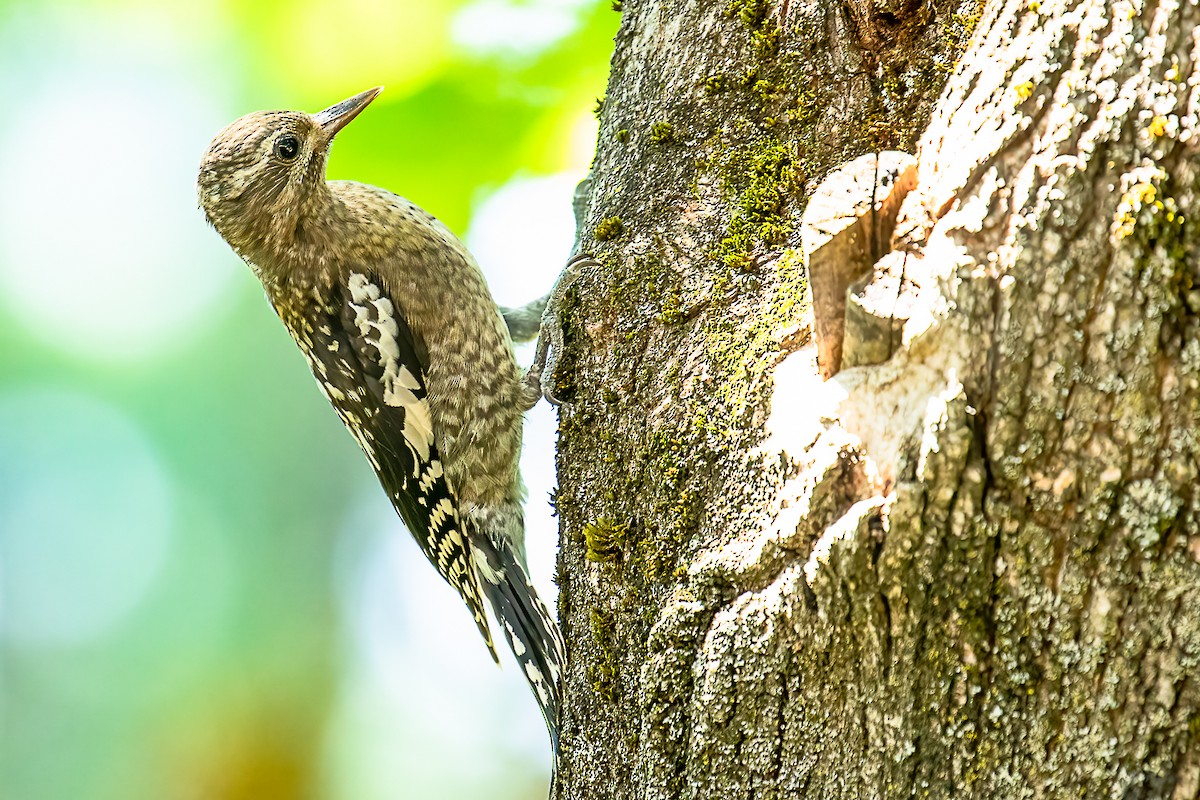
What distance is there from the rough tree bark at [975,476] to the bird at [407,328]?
157cm

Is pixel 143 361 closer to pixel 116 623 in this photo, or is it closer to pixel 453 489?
pixel 116 623

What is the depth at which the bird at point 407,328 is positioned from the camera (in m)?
3.06

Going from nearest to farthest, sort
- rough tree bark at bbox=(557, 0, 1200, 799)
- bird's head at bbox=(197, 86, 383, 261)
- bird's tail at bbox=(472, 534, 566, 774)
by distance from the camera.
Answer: rough tree bark at bbox=(557, 0, 1200, 799) < bird's tail at bbox=(472, 534, 566, 774) < bird's head at bbox=(197, 86, 383, 261)

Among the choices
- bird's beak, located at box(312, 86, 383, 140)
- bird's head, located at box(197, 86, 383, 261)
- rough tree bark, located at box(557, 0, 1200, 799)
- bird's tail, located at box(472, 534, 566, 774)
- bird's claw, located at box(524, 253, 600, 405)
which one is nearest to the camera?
rough tree bark, located at box(557, 0, 1200, 799)

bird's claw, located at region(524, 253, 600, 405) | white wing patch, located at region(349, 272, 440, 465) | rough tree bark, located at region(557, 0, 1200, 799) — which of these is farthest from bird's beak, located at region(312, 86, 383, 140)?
rough tree bark, located at region(557, 0, 1200, 799)

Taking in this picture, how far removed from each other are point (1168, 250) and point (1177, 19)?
0.26m

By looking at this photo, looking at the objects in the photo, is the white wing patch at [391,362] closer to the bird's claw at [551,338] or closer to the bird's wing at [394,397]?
the bird's wing at [394,397]

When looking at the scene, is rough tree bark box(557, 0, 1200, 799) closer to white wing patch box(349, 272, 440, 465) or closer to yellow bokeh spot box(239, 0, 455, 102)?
yellow bokeh spot box(239, 0, 455, 102)

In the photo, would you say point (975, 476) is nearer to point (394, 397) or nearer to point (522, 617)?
point (522, 617)

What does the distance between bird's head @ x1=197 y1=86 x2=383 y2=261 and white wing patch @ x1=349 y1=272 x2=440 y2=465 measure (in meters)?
0.31

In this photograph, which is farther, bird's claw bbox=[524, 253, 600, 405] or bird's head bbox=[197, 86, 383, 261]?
bird's head bbox=[197, 86, 383, 261]

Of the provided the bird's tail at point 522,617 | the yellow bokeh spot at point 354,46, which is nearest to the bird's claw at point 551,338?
the bird's tail at point 522,617

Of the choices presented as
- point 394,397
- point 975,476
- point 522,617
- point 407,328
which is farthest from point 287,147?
point 975,476

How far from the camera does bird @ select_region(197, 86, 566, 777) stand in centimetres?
306
